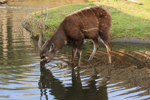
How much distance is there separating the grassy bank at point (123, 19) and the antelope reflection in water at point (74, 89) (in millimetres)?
5387

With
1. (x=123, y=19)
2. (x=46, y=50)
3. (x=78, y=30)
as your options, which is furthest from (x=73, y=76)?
(x=123, y=19)

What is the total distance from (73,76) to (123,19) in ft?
24.1

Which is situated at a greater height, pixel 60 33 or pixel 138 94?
pixel 60 33

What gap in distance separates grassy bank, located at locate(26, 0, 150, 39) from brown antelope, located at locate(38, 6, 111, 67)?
3645 mm

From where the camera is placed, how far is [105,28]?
27.7 ft

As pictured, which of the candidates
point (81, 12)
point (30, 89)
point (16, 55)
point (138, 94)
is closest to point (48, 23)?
point (16, 55)

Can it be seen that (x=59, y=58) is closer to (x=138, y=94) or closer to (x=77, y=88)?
(x=77, y=88)

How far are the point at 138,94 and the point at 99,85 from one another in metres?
1.06

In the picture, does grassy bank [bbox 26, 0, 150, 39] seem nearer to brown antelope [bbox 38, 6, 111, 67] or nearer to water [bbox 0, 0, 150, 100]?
water [bbox 0, 0, 150, 100]

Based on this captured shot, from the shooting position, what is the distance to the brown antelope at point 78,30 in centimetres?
780

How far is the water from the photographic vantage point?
587 cm

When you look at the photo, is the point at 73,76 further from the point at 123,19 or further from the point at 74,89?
the point at 123,19

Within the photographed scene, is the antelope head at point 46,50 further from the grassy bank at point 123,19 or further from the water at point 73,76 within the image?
the grassy bank at point 123,19

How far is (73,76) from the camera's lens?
7.22 m
